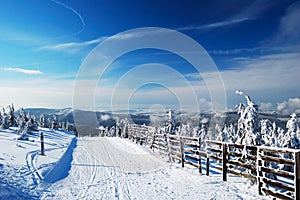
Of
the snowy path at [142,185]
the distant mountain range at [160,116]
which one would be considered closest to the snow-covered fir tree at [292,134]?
the distant mountain range at [160,116]

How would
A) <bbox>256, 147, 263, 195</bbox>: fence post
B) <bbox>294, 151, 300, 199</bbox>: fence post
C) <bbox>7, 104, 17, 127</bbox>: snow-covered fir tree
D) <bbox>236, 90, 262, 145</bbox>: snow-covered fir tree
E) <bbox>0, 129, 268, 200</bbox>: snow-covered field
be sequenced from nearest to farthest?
<bbox>294, 151, 300, 199</bbox>: fence post
<bbox>0, 129, 268, 200</bbox>: snow-covered field
<bbox>256, 147, 263, 195</bbox>: fence post
<bbox>236, 90, 262, 145</bbox>: snow-covered fir tree
<bbox>7, 104, 17, 127</bbox>: snow-covered fir tree

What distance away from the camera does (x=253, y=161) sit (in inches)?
302

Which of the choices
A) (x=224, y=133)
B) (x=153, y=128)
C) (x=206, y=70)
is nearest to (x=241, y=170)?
(x=153, y=128)

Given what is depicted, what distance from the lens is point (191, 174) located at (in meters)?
9.15

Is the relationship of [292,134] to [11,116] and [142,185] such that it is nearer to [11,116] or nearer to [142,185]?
[142,185]

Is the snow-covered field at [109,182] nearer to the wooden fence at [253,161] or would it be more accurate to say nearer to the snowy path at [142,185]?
the snowy path at [142,185]

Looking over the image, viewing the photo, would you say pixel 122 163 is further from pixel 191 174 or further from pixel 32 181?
pixel 32 181

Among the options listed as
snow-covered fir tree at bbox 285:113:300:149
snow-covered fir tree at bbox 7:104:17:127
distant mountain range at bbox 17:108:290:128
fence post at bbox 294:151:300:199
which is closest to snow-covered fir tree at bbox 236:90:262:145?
distant mountain range at bbox 17:108:290:128

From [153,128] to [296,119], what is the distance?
48.3ft

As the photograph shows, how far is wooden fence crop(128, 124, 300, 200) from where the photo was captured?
5668 millimetres

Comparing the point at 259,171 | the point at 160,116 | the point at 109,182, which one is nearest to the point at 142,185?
the point at 109,182

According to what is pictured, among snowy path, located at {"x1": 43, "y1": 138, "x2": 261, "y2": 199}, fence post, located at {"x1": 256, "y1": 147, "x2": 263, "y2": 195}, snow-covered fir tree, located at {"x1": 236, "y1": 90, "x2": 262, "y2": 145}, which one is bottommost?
snowy path, located at {"x1": 43, "y1": 138, "x2": 261, "y2": 199}

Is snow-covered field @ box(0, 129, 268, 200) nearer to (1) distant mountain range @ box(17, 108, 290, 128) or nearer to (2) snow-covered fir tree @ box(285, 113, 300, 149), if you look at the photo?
(1) distant mountain range @ box(17, 108, 290, 128)

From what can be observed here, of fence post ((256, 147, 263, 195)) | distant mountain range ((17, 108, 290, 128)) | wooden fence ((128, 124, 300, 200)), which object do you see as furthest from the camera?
distant mountain range ((17, 108, 290, 128))
